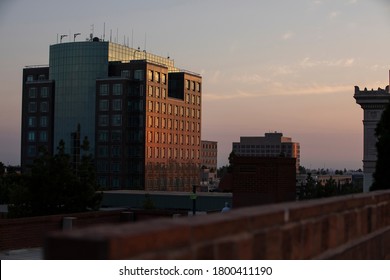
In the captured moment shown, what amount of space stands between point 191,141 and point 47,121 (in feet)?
113

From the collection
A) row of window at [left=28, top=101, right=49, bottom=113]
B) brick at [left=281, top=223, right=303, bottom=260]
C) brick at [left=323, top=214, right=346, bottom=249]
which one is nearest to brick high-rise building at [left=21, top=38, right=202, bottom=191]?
row of window at [left=28, top=101, right=49, bottom=113]

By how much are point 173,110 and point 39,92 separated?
2992 centimetres

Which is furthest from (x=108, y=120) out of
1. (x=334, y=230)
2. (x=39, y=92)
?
(x=334, y=230)

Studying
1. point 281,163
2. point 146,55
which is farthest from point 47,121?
point 281,163

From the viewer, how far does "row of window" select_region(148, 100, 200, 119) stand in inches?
5285

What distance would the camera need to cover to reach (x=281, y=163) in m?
22.8

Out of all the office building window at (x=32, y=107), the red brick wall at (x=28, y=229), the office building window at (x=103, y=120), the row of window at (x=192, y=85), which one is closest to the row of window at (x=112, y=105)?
the office building window at (x=103, y=120)

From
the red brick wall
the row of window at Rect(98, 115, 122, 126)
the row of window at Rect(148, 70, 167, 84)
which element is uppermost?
the row of window at Rect(148, 70, 167, 84)

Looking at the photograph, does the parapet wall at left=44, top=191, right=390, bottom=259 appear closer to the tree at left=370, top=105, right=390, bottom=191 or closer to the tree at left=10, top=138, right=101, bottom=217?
the tree at left=370, top=105, right=390, bottom=191

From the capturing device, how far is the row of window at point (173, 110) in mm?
134250

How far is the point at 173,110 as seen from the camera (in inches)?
5600

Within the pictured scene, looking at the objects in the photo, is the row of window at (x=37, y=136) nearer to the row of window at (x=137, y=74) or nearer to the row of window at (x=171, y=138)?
the row of window at (x=137, y=74)

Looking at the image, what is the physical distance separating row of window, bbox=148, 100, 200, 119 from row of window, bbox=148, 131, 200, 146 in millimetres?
4865

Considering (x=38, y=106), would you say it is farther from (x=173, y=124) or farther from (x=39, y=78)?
(x=173, y=124)
